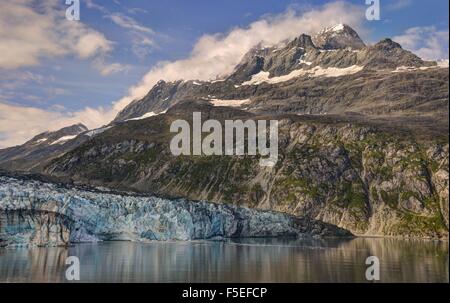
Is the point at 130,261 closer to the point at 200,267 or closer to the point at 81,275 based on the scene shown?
the point at 200,267

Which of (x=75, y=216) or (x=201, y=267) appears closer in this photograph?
(x=201, y=267)

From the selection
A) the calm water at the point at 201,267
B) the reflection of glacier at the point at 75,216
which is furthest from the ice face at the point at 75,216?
the calm water at the point at 201,267

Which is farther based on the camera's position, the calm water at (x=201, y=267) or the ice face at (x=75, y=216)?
the ice face at (x=75, y=216)

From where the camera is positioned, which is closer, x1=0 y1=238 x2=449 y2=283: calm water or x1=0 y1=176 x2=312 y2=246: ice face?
x1=0 y1=238 x2=449 y2=283: calm water

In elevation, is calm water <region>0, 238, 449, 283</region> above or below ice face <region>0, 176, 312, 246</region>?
below

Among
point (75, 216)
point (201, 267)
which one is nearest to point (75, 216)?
point (75, 216)

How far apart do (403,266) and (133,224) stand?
9910 centimetres

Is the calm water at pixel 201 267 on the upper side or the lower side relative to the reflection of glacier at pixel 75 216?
lower

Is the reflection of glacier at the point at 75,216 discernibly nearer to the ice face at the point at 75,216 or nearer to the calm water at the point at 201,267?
the ice face at the point at 75,216

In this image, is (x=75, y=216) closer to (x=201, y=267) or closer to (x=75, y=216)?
(x=75, y=216)

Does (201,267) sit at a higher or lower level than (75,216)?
lower

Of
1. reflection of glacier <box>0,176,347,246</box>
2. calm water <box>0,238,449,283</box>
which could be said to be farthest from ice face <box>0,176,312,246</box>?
calm water <box>0,238,449,283</box>

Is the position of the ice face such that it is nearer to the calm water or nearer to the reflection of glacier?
the reflection of glacier

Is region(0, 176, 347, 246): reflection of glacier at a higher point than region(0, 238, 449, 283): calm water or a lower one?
higher
